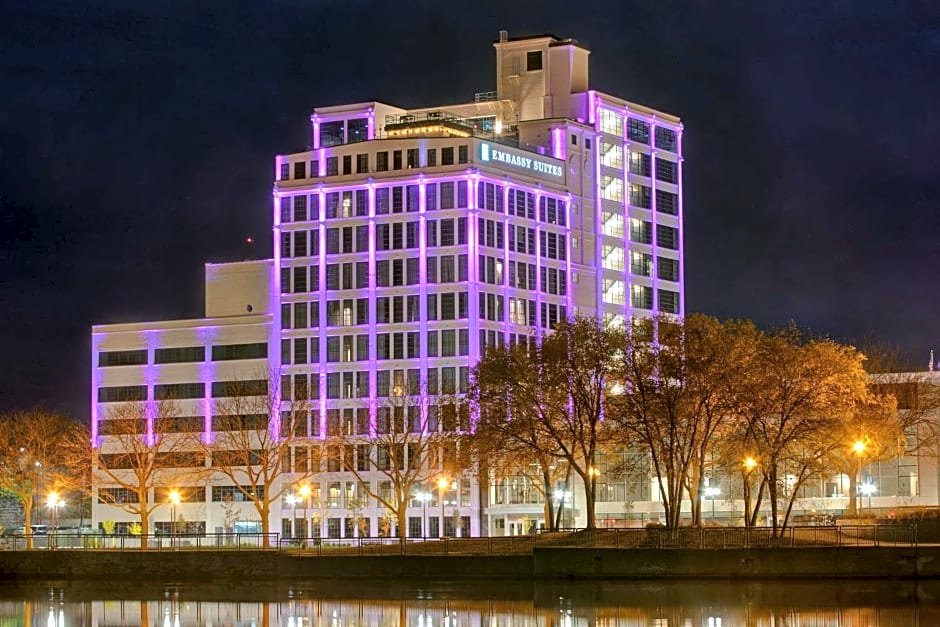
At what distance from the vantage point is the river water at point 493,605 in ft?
292

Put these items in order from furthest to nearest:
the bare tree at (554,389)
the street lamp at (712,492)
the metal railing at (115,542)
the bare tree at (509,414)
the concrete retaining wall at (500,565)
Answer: the street lamp at (712,492)
the metal railing at (115,542)
the bare tree at (509,414)
the bare tree at (554,389)
the concrete retaining wall at (500,565)

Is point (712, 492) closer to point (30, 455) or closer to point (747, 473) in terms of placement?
point (747, 473)

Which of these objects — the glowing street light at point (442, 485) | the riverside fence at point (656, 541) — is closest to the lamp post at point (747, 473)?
the riverside fence at point (656, 541)

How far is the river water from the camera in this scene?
89.1 metres

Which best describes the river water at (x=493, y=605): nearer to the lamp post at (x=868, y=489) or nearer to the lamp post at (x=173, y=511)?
the lamp post at (x=173, y=511)

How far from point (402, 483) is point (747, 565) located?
55.4m

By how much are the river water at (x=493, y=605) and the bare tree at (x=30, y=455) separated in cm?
4528

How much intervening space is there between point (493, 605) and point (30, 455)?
3379 inches

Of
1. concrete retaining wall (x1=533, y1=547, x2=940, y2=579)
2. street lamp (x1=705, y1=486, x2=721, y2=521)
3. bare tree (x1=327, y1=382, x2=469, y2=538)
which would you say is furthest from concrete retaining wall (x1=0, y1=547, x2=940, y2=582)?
street lamp (x1=705, y1=486, x2=721, y2=521)

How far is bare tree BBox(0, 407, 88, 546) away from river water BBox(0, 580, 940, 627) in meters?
45.3

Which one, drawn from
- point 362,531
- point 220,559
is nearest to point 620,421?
point 220,559

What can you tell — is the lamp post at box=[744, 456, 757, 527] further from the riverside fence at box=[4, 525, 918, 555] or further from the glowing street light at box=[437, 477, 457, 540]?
the glowing street light at box=[437, 477, 457, 540]

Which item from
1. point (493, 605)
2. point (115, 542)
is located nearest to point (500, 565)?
point (493, 605)

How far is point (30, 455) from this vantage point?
174875 millimetres
